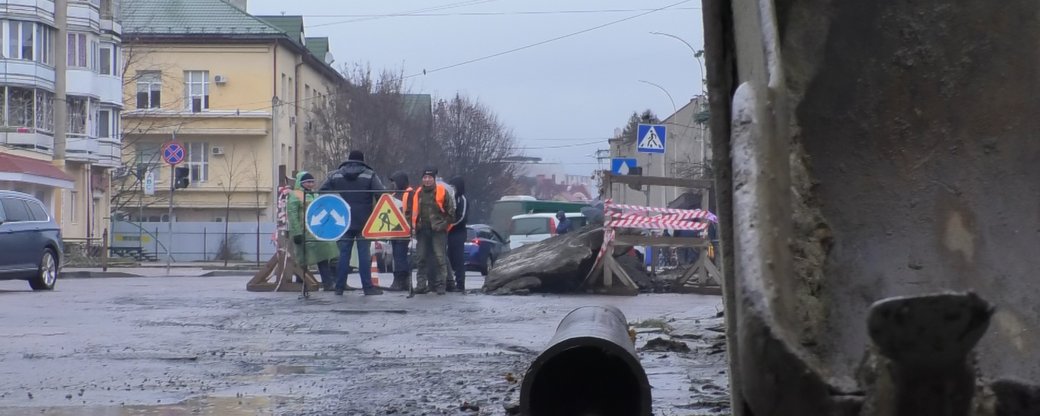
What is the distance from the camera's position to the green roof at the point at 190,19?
6600 centimetres

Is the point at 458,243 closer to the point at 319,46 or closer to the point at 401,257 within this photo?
the point at 401,257

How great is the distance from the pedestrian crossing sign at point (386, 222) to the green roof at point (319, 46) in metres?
61.5

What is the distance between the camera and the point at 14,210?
811 inches

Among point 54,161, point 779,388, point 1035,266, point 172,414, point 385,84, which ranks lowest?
point 172,414

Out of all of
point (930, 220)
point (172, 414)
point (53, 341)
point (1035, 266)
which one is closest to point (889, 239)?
point (930, 220)

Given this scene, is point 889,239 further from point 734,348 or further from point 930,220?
point 734,348

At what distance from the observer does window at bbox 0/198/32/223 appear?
20.3 meters

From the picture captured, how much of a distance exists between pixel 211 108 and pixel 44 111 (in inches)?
598

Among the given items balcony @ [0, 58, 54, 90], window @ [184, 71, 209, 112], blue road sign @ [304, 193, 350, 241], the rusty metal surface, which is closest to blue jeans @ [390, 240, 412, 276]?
blue road sign @ [304, 193, 350, 241]

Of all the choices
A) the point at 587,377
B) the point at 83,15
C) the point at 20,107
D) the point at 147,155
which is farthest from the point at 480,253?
the point at 147,155

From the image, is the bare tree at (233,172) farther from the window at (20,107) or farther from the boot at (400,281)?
the boot at (400,281)

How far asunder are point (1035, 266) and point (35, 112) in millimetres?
51122

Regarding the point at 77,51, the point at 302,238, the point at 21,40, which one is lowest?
the point at 302,238

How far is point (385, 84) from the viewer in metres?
64.7
